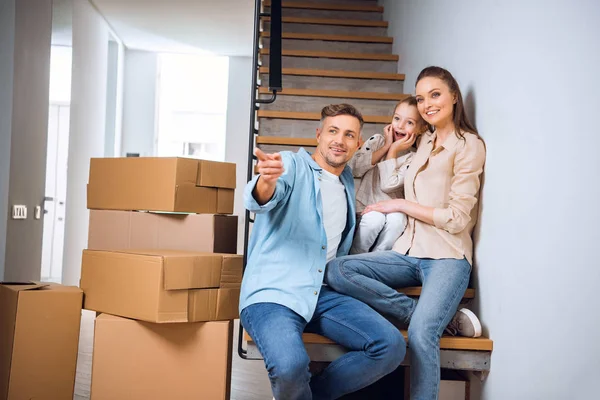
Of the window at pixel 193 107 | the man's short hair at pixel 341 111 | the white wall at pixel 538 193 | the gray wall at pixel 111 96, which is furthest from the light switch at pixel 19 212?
the window at pixel 193 107

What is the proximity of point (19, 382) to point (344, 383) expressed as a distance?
3.77 feet

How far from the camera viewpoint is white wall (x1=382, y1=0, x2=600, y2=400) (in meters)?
1.54

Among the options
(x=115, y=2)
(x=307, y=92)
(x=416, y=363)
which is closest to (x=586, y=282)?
(x=416, y=363)

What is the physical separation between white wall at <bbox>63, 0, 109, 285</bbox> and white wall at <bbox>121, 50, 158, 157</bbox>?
1150 millimetres

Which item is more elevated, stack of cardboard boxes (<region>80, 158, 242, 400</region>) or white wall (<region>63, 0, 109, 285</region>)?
white wall (<region>63, 0, 109, 285</region>)

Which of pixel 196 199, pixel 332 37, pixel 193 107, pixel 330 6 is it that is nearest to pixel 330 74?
pixel 332 37

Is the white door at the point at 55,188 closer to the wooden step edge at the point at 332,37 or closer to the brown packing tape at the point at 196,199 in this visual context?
the wooden step edge at the point at 332,37

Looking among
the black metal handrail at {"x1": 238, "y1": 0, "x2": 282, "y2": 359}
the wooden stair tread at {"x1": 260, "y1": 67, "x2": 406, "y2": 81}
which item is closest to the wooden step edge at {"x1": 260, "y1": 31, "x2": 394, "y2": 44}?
the wooden stair tread at {"x1": 260, "y1": 67, "x2": 406, "y2": 81}

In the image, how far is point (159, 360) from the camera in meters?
2.32

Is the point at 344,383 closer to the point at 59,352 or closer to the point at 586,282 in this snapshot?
the point at 586,282

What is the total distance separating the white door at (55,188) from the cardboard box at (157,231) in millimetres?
4757

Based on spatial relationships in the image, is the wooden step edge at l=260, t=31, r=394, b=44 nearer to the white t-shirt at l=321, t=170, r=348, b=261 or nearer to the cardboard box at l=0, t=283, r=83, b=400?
the white t-shirt at l=321, t=170, r=348, b=261

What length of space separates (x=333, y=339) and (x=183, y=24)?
15.3 ft

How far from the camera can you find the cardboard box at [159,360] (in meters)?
2.30
